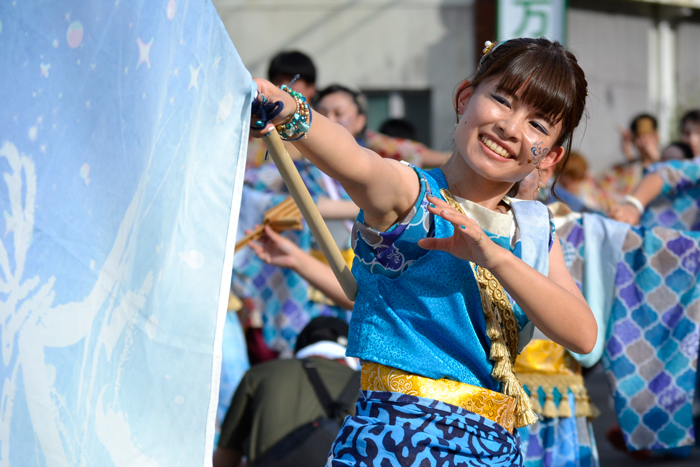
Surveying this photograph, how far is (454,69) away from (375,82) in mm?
858

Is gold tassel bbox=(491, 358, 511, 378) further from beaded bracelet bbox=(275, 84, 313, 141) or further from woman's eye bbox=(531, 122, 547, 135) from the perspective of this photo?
beaded bracelet bbox=(275, 84, 313, 141)

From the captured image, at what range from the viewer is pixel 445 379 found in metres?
1.37

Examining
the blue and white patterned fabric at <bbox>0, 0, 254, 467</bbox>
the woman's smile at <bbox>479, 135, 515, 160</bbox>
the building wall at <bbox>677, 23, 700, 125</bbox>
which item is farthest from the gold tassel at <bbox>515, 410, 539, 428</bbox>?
the building wall at <bbox>677, 23, 700, 125</bbox>

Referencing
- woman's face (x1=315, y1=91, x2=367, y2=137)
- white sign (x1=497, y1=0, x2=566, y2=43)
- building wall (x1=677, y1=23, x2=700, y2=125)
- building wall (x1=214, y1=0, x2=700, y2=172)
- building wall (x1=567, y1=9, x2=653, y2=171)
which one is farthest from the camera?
building wall (x1=677, y1=23, x2=700, y2=125)

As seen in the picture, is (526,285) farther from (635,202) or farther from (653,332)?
(635,202)

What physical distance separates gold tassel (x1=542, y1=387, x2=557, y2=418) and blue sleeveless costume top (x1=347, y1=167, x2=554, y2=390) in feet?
3.63

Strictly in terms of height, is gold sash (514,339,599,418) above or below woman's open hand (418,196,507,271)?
below

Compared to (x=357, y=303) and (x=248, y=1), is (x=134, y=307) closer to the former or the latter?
(x=357, y=303)

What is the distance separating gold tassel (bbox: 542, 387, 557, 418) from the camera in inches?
95.7

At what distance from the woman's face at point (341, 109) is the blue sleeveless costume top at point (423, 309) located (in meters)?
2.23

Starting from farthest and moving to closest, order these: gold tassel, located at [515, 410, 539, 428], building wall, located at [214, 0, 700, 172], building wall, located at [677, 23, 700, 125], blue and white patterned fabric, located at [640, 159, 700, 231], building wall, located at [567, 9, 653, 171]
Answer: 1. building wall, located at [677, 23, 700, 125]
2. building wall, located at [567, 9, 653, 171]
3. building wall, located at [214, 0, 700, 172]
4. blue and white patterned fabric, located at [640, 159, 700, 231]
5. gold tassel, located at [515, 410, 539, 428]

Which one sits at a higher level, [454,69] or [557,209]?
[557,209]

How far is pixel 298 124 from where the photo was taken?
1.14 metres

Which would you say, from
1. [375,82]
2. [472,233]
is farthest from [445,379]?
[375,82]
